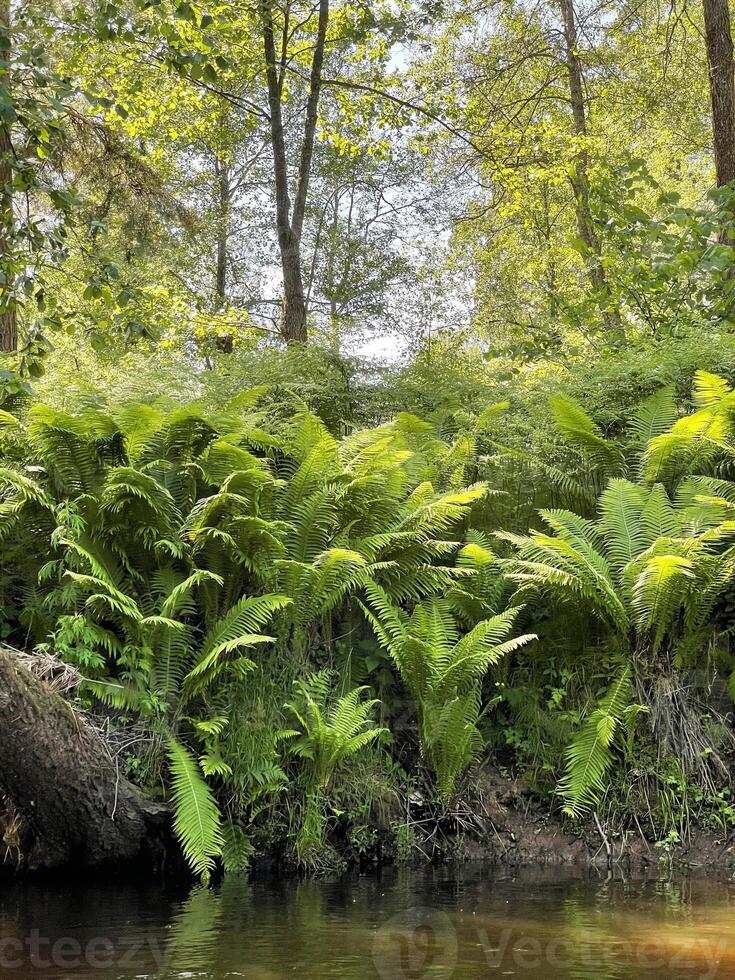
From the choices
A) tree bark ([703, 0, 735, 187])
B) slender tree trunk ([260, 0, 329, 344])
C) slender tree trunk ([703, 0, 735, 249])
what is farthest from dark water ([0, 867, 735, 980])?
tree bark ([703, 0, 735, 187])

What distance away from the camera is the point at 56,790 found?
4547 mm

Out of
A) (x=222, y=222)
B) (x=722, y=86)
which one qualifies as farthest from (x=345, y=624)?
(x=222, y=222)

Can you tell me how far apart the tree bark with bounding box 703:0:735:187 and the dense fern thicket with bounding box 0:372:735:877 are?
4.18 metres

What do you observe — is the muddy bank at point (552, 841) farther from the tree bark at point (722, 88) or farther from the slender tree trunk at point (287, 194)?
the tree bark at point (722, 88)

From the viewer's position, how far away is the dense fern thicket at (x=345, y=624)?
499 cm

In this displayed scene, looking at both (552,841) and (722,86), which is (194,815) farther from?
(722,86)

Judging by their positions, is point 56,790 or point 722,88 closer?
point 56,790

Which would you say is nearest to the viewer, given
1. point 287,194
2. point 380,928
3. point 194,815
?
point 380,928

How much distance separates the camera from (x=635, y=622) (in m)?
5.63

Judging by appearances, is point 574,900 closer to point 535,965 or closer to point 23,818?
point 535,965

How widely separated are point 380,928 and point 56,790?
70.5 inches

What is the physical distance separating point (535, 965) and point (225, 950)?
1.19 metres

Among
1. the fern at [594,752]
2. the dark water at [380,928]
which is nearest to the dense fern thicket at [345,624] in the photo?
the fern at [594,752]

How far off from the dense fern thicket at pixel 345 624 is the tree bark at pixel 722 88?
4.18 meters
